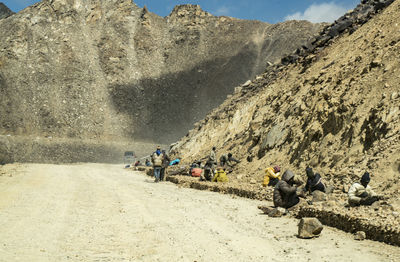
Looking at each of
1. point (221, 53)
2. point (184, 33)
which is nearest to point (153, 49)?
point (184, 33)

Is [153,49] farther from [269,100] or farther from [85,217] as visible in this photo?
[85,217]

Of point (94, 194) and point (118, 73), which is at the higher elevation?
point (118, 73)

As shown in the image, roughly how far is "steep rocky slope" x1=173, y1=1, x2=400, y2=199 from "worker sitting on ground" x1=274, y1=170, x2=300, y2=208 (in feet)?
5.65

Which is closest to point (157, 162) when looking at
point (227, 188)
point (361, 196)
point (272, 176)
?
point (227, 188)

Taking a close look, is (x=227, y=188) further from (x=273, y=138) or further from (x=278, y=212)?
(x=278, y=212)

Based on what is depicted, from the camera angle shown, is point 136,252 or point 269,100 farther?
point 269,100

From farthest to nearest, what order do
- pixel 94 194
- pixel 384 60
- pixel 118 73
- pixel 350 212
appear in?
pixel 118 73
pixel 384 60
pixel 94 194
pixel 350 212

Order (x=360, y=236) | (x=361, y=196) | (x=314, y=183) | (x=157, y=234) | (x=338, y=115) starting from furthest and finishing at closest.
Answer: (x=338, y=115)
(x=314, y=183)
(x=361, y=196)
(x=157, y=234)
(x=360, y=236)

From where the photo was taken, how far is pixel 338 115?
478 inches

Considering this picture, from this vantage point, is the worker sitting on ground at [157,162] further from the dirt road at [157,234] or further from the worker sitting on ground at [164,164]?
the dirt road at [157,234]

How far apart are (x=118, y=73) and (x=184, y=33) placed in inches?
727

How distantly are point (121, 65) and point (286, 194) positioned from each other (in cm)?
6056

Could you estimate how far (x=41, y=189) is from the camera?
12461 mm

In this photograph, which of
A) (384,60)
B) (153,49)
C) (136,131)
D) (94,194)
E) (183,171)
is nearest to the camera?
(94,194)
